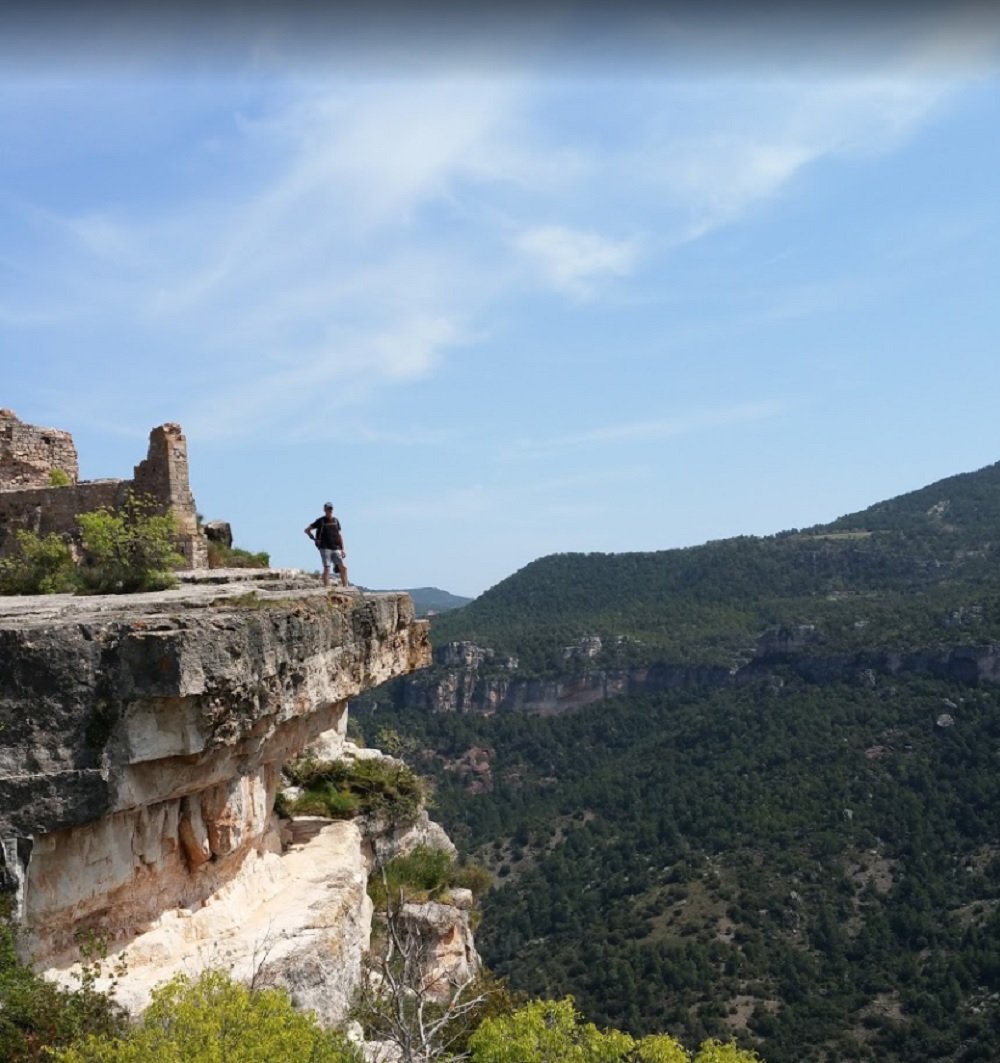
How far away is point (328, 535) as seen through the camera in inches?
582

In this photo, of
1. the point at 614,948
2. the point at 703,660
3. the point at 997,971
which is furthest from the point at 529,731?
the point at 997,971

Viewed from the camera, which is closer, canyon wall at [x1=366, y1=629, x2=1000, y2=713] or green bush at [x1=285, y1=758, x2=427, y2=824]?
green bush at [x1=285, y1=758, x2=427, y2=824]

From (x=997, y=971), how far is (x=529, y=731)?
65682mm

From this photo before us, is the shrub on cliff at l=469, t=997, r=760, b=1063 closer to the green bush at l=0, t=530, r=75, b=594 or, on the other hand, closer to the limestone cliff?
the limestone cliff

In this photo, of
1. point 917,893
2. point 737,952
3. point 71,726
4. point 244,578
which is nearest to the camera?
point 71,726

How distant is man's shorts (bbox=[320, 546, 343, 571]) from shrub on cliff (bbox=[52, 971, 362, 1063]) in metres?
6.94

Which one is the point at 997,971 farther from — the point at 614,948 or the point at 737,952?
the point at 614,948

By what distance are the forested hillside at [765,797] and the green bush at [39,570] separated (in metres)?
15.0

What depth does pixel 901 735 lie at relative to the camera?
7725 cm

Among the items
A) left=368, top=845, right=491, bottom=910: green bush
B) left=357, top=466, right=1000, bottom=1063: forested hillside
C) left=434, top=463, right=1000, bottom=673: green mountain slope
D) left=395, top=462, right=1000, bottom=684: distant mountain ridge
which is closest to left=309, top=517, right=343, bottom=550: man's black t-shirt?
left=368, top=845, right=491, bottom=910: green bush

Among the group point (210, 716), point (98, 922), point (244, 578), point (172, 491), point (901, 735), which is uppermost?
point (172, 491)

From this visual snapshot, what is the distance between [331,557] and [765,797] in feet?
217

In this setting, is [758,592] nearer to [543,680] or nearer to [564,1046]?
[543,680]

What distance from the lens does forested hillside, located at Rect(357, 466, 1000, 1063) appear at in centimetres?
4912
